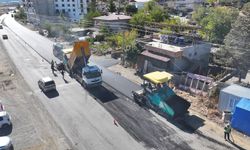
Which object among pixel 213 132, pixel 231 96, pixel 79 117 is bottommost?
pixel 79 117

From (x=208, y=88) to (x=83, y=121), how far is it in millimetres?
14178

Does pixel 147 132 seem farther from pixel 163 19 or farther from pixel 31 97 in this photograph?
pixel 163 19

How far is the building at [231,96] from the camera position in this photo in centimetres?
2263

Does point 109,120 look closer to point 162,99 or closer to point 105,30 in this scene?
point 162,99

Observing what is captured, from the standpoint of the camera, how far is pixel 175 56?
32.0m

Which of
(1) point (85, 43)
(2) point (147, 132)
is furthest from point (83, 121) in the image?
(1) point (85, 43)

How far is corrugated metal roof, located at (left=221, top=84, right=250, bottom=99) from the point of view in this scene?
22.6 m

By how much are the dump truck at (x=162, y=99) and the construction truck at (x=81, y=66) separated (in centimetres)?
683

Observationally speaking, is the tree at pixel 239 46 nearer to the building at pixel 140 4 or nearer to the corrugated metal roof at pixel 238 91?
the corrugated metal roof at pixel 238 91

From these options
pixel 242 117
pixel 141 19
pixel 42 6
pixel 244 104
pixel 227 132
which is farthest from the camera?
pixel 42 6

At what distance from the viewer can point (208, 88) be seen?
1092 inches

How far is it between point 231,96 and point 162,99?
627 centimetres

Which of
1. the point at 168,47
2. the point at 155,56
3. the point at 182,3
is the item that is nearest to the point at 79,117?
the point at 155,56

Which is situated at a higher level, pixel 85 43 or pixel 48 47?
pixel 85 43
